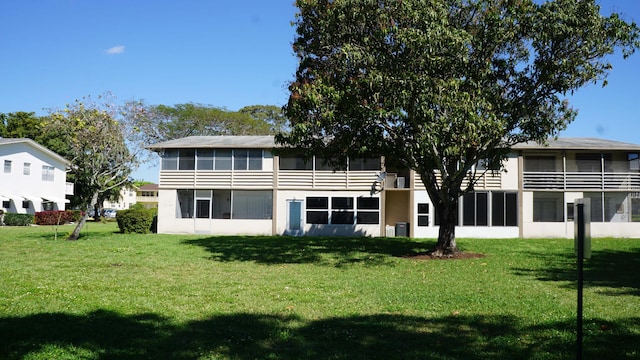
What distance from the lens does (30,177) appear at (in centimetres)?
4744

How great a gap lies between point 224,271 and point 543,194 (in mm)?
21694

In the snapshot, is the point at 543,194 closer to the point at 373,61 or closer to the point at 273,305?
the point at 373,61

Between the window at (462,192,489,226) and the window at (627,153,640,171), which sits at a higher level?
the window at (627,153,640,171)

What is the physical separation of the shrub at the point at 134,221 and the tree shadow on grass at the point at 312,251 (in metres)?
8.04

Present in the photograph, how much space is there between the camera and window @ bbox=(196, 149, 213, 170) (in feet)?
102

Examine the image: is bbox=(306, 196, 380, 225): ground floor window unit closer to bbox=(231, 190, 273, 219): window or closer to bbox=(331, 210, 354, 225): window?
bbox=(331, 210, 354, 225): window

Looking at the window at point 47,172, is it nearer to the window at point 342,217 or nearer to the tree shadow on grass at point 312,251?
the tree shadow on grass at point 312,251

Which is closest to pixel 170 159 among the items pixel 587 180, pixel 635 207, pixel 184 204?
pixel 184 204

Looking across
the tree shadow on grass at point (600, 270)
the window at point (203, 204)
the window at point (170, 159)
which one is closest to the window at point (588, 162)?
the tree shadow on grass at point (600, 270)

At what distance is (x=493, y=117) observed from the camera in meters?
Answer: 14.9

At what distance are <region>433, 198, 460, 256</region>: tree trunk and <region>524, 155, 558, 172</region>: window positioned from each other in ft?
42.5

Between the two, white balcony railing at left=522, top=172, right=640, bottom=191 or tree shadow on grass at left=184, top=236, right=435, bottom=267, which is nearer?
tree shadow on grass at left=184, top=236, right=435, bottom=267

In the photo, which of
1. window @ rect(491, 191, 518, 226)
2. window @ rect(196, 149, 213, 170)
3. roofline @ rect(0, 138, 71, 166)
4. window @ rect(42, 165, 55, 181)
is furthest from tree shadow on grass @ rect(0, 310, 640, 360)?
window @ rect(42, 165, 55, 181)

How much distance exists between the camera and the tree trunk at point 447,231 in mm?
18391
